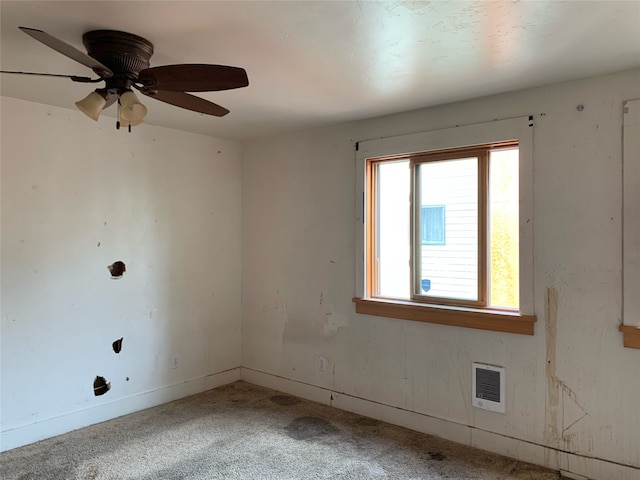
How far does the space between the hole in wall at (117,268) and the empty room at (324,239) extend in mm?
16

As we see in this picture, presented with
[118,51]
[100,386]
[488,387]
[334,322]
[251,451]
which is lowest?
[251,451]

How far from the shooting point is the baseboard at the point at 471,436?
99.7 inches

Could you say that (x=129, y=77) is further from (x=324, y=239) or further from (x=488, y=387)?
(x=488, y=387)

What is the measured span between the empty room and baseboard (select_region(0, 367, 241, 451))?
16mm

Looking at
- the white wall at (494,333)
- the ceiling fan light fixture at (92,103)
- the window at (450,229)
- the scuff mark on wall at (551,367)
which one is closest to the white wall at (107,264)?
the white wall at (494,333)

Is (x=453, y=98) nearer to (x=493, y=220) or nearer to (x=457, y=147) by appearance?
(x=457, y=147)

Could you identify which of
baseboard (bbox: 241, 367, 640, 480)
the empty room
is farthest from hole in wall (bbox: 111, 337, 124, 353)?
baseboard (bbox: 241, 367, 640, 480)

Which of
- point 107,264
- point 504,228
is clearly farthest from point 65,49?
point 504,228

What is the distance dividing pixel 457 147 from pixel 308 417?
2.32 m

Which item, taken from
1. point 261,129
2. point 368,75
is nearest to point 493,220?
point 368,75

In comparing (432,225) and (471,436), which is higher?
(432,225)

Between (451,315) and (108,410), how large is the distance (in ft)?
8.87

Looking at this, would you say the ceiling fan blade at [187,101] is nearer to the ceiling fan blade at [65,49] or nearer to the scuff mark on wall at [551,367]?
the ceiling fan blade at [65,49]

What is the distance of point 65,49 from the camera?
166cm
